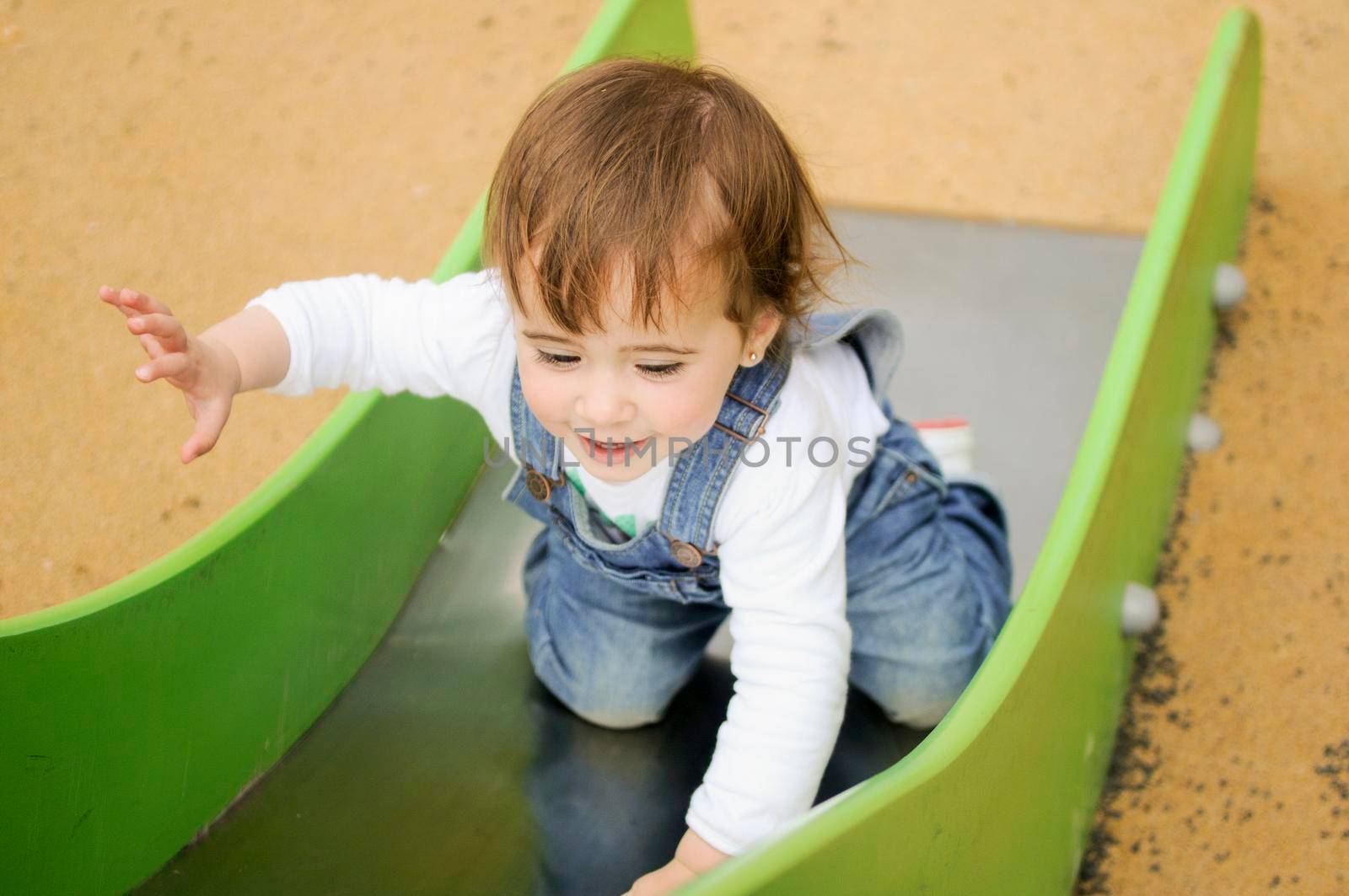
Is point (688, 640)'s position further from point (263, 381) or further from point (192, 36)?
point (192, 36)

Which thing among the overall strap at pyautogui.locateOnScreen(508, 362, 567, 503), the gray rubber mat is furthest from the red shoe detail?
the overall strap at pyautogui.locateOnScreen(508, 362, 567, 503)

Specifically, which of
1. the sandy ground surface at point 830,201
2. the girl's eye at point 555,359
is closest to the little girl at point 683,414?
the girl's eye at point 555,359

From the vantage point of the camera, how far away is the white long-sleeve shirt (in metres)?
0.70

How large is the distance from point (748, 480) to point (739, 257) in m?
0.13

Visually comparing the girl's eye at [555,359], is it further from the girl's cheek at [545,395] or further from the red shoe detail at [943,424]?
the red shoe detail at [943,424]

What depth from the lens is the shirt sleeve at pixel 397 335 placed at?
782 mm

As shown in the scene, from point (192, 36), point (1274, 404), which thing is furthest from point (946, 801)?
point (192, 36)

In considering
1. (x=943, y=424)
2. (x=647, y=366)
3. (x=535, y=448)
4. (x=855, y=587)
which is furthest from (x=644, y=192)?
(x=943, y=424)

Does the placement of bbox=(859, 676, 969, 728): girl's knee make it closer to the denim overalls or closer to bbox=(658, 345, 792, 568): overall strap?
the denim overalls

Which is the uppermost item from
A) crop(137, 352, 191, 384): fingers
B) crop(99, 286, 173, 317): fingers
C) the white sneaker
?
crop(99, 286, 173, 317): fingers

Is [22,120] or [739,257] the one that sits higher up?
[739,257]

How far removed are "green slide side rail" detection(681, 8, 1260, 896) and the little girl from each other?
85mm

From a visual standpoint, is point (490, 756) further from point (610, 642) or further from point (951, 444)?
point (951, 444)

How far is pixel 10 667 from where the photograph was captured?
677 millimetres
